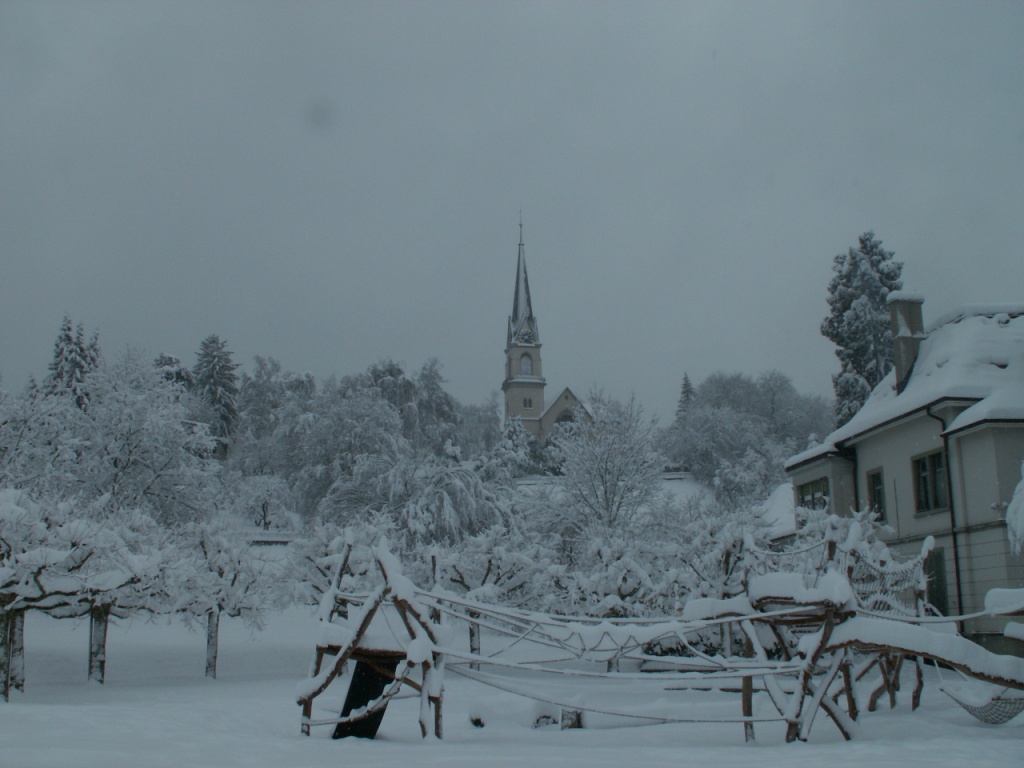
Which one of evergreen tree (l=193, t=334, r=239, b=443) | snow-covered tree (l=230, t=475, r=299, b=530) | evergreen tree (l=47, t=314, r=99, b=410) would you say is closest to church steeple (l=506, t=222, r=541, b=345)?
evergreen tree (l=193, t=334, r=239, b=443)

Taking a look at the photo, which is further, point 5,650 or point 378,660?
point 5,650

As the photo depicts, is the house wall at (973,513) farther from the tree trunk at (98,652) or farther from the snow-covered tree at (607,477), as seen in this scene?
the tree trunk at (98,652)

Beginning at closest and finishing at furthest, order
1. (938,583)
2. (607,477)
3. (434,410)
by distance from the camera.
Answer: (938,583), (607,477), (434,410)

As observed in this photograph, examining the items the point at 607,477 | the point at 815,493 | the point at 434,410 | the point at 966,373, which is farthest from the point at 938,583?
the point at 434,410

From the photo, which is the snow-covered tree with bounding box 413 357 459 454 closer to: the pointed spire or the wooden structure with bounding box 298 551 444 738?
the wooden structure with bounding box 298 551 444 738

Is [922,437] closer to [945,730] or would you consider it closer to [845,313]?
[945,730]

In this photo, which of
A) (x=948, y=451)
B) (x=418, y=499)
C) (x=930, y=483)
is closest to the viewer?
(x=948, y=451)

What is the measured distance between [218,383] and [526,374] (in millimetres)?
44223

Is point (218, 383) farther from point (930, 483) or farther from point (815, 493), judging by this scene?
point (930, 483)

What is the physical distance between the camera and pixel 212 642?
21.6m

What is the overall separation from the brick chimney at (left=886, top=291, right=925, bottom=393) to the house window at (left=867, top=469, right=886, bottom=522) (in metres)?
2.69

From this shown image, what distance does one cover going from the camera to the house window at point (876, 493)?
2492 cm

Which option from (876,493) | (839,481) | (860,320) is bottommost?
(876,493)

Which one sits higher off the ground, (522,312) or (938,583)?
(522,312)
